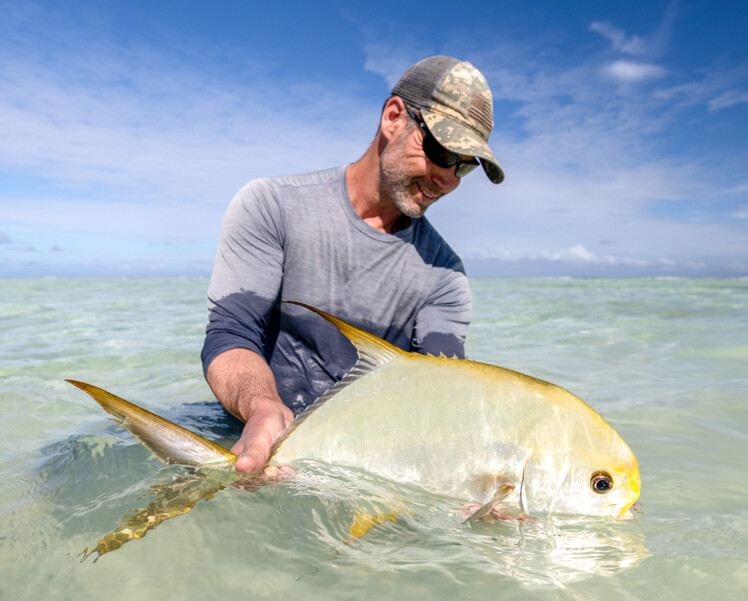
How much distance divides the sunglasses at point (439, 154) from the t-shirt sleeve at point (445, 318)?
55 cm

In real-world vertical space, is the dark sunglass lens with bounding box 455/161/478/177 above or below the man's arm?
above

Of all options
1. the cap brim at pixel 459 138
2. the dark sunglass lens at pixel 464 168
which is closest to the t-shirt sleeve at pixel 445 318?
the dark sunglass lens at pixel 464 168

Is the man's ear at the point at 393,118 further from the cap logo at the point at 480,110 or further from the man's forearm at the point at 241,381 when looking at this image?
the man's forearm at the point at 241,381

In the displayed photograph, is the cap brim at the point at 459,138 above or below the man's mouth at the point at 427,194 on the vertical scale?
above

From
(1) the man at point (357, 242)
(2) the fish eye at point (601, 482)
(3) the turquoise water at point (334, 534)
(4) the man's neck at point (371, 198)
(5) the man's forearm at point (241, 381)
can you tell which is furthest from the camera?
(4) the man's neck at point (371, 198)

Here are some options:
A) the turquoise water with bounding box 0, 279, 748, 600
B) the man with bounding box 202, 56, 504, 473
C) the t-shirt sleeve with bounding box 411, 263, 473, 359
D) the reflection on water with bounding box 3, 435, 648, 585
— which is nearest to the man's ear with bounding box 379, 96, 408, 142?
the man with bounding box 202, 56, 504, 473

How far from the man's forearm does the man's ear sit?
47.0 inches

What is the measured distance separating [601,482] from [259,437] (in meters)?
0.89

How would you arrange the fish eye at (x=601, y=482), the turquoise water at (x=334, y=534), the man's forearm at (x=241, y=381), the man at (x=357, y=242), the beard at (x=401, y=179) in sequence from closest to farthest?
the turquoise water at (x=334, y=534), the fish eye at (x=601, y=482), the man's forearm at (x=241, y=381), the man at (x=357, y=242), the beard at (x=401, y=179)

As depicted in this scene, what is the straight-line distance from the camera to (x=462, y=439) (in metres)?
1.40

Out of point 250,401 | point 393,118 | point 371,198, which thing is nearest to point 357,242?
point 371,198

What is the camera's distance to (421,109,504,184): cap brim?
7.61 feet

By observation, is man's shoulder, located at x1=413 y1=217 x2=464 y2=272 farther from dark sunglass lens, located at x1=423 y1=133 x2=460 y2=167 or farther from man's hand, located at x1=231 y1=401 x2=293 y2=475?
man's hand, located at x1=231 y1=401 x2=293 y2=475

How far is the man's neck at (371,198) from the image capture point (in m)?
2.61
